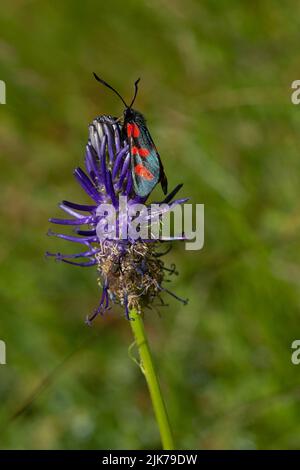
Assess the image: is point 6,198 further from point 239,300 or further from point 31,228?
point 239,300

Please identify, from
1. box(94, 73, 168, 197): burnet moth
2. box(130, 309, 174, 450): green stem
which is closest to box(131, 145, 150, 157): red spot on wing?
box(94, 73, 168, 197): burnet moth

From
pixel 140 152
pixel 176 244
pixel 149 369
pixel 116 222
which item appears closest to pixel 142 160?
pixel 140 152

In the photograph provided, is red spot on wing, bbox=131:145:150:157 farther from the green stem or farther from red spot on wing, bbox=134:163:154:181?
the green stem

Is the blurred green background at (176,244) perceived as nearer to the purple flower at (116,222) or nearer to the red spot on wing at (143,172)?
the purple flower at (116,222)

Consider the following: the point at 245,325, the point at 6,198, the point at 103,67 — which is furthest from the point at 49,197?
the point at 245,325

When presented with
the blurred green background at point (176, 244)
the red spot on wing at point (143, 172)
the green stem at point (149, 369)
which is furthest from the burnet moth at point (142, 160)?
the blurred green background at point (176, 244)
